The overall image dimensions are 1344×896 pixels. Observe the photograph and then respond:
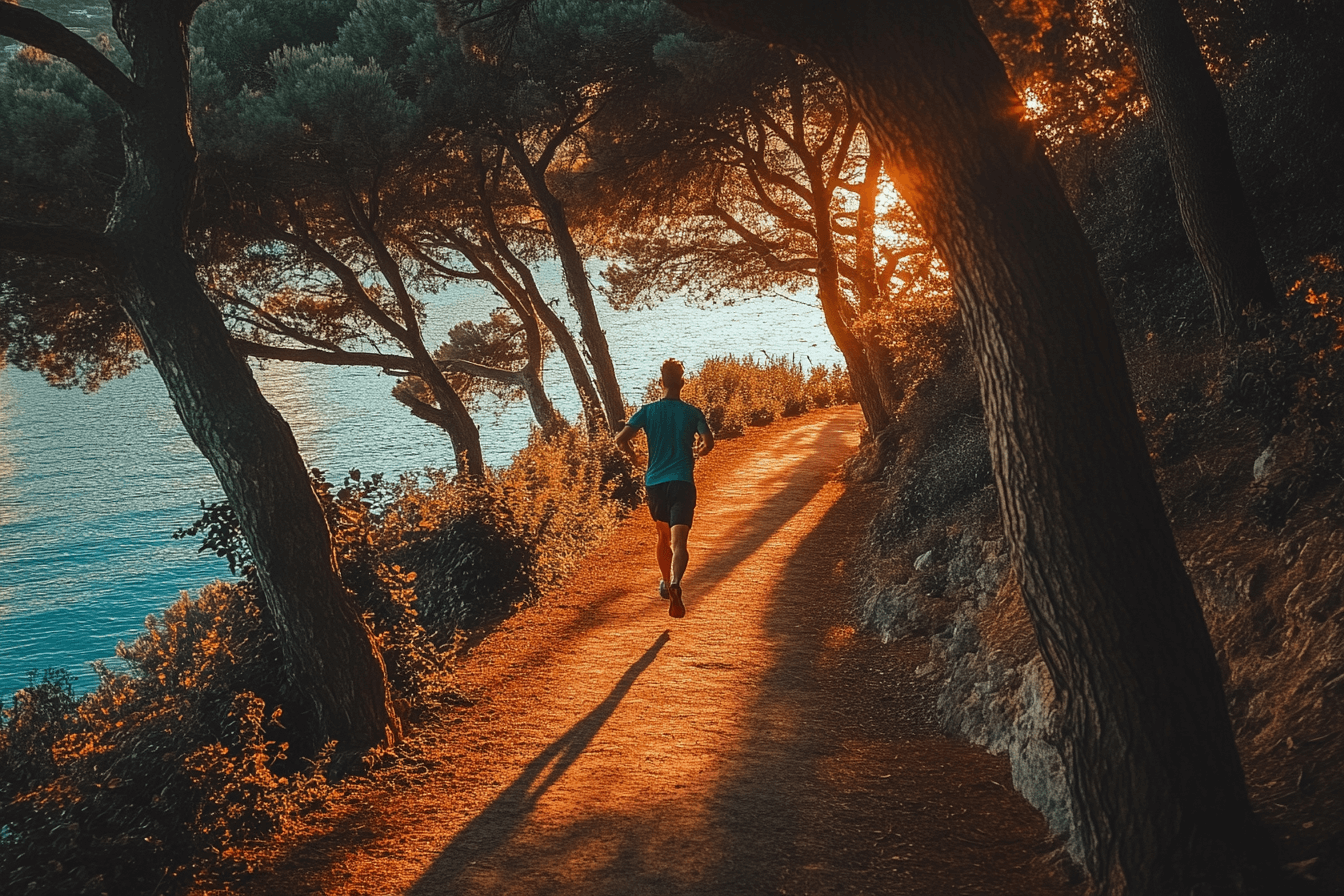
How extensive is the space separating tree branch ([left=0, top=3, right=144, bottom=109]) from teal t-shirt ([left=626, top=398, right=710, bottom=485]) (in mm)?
4228

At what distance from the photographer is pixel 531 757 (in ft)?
19.0

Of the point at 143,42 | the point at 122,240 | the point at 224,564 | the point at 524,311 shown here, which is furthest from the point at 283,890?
the point at 224,564

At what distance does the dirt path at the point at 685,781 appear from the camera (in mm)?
4184

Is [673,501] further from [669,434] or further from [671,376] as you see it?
[671,376]

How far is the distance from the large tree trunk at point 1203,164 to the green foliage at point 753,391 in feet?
42.3

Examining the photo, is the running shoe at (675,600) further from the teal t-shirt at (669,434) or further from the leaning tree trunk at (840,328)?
the leaning tree trunk at (840,328)

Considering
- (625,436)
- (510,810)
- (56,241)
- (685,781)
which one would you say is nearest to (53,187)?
(56,241)

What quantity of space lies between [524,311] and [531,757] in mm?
15146

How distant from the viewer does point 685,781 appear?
5.15 meters

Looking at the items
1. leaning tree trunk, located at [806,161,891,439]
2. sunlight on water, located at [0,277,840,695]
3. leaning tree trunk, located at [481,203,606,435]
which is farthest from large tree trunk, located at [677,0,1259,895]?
leaning tree trunk, located at [481,203,606,435]

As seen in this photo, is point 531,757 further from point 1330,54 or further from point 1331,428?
point 1330,54

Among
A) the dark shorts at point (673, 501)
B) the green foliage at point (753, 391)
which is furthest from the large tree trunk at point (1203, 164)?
the green foliage at point (753, 391)

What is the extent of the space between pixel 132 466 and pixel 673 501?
134 ft

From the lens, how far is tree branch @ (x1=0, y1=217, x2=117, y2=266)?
513cm
